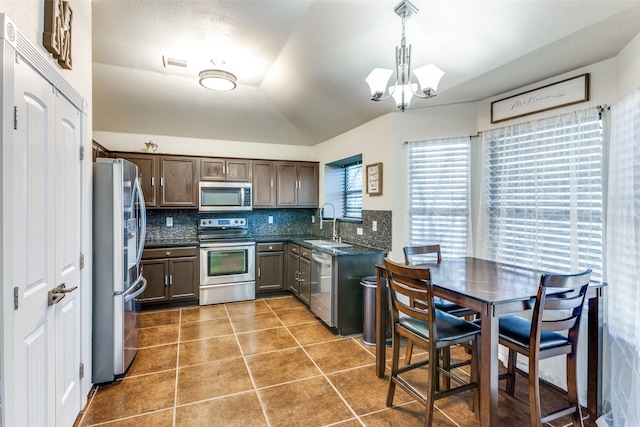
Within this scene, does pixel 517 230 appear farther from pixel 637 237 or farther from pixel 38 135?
pixel 38 135

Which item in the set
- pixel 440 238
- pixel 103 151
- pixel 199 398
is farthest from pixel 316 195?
pixel 199 398

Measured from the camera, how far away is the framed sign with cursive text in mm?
2379

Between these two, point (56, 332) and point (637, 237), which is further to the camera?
point (637, 237)

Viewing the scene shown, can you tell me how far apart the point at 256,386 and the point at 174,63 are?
133 inches

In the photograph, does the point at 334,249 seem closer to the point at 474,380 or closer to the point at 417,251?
the point at 417,251

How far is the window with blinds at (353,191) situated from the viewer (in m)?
4.65

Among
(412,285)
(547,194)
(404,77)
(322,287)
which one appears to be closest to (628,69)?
(547,194)

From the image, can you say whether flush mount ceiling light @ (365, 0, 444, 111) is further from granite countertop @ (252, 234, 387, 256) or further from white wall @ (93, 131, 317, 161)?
white wall @ (93, 131, 317, 161)

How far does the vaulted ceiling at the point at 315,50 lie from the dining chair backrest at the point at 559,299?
150 centimetres

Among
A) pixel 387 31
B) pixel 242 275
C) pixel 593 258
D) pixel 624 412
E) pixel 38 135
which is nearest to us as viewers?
pixel 38 135

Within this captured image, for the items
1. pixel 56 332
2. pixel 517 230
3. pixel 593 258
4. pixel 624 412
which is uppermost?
pixel 517 230

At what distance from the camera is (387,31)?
8.21ft

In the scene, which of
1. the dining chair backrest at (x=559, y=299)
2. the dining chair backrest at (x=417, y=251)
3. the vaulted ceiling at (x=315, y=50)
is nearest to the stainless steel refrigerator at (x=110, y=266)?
the vaulted ceiling at (x=315, y=50)

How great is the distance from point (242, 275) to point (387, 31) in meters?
3.67
